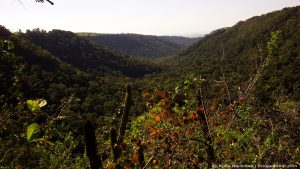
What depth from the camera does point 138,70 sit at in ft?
435

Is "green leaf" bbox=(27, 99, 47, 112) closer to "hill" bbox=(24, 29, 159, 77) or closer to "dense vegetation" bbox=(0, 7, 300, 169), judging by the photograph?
"dense vegetation" bbox=(0, 7, 300, 169)

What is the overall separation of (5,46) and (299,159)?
18.2ft

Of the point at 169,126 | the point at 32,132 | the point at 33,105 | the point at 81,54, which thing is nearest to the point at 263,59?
the point at 169,126

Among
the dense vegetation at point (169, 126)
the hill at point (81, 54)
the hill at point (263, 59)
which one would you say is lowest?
the hill at point (81, 54)

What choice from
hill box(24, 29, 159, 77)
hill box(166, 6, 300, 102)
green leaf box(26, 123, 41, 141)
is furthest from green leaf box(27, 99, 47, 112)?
hill box(24, 29, 159, 77)

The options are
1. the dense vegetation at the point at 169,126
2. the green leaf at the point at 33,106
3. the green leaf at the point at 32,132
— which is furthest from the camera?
the dense vegetation at the point at 169,126

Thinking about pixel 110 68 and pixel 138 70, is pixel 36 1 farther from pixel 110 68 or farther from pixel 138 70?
pixel 138 70

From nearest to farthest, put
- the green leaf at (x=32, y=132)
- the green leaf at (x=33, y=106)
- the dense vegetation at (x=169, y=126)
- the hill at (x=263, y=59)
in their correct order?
the green leaf at (x=32, y=132) → the green leaf at (x=33, y=106) → the dense vegetation at (x=169, y=126) → the hill at (x=263, y=59)

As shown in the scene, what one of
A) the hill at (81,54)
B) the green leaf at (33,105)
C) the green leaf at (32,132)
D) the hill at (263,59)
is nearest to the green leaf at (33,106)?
the green leaf at (33,105)

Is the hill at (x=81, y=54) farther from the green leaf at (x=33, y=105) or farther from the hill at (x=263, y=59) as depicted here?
the green leaf at (x=33, y=105)

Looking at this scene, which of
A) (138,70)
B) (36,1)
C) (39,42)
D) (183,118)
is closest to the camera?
(36,1)

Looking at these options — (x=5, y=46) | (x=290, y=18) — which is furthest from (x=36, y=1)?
(x=290, y=18)

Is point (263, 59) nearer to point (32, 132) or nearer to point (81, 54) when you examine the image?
point (32, 132)

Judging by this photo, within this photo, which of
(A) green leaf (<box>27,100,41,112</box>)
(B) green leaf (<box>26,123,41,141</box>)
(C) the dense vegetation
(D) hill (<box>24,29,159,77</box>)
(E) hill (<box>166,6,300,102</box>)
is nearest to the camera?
(B) green leaf (<box>26,123,41,141</box>)
